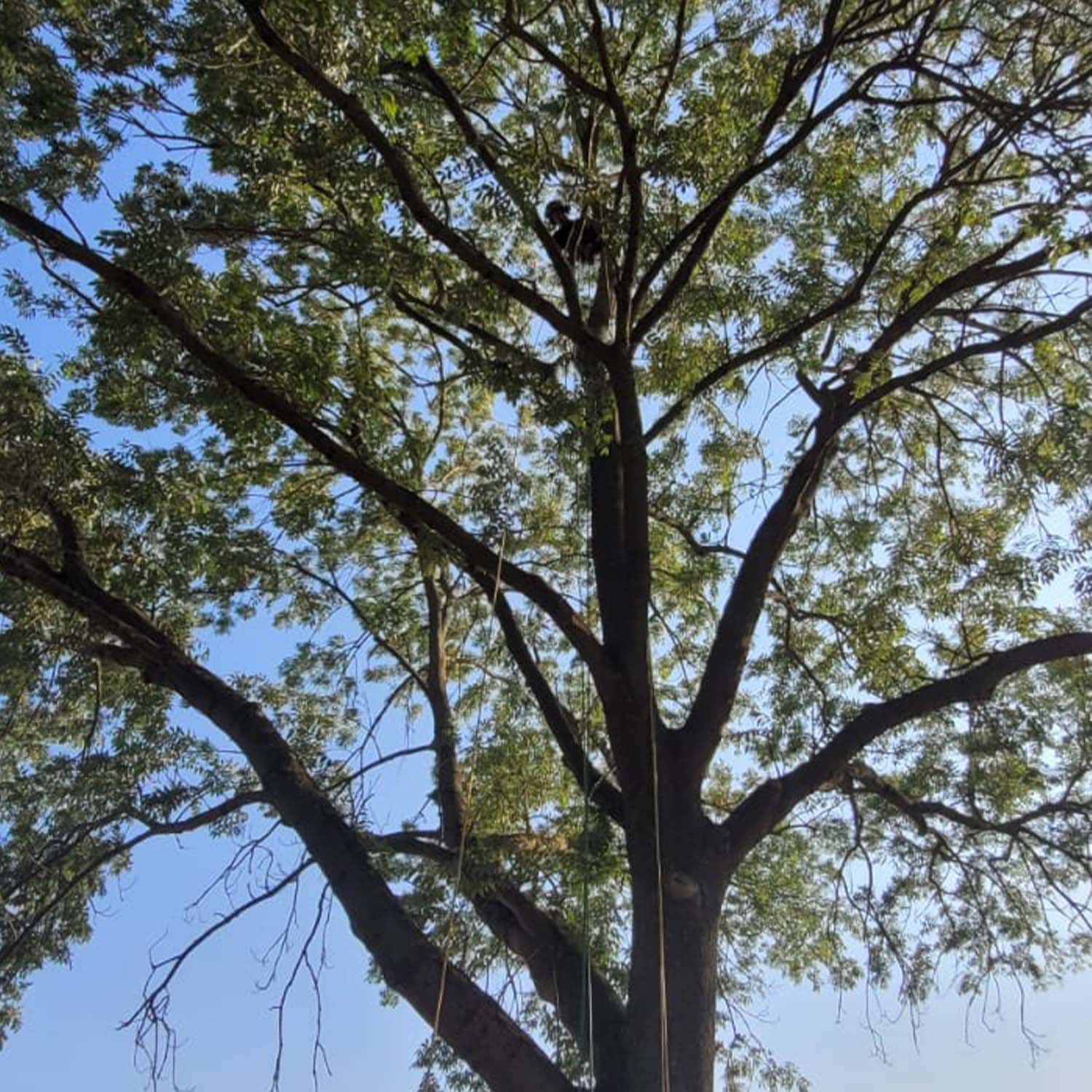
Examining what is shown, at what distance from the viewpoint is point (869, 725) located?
10.9ft

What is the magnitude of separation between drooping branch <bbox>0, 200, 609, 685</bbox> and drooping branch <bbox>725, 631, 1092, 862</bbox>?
0.76m

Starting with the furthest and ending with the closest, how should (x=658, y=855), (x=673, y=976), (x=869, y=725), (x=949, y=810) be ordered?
1. (x=949, y=810)
2. (x=869, y=725)
3. (x=673, y=976)
4. (x=658, y=855)

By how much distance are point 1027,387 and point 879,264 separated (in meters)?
0.95

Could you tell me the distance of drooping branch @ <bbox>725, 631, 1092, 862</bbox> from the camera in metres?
3.22

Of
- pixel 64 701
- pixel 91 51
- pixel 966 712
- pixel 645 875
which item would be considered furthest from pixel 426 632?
pixel 91 51

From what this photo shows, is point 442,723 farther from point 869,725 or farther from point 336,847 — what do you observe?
point 869,725

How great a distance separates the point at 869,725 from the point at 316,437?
232cm

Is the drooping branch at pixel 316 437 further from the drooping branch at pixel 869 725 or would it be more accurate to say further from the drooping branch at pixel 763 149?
the drooping branch at pixel 763 149

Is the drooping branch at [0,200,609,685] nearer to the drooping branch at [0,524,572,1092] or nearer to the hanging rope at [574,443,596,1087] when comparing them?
the hanging rope at [574,443,596,1087]

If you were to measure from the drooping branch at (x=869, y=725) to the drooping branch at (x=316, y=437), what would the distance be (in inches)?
30.1

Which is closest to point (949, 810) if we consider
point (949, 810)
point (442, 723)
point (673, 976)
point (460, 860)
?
point (949, 810)

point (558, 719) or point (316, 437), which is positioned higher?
point (316, 437)

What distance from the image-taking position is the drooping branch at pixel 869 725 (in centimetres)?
322

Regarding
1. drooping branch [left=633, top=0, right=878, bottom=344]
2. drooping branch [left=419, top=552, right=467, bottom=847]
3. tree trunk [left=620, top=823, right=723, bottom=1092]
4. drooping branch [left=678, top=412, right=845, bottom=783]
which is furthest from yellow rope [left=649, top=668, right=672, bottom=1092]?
drooping branch [left=633, top=0, right=878, bottom=344]
